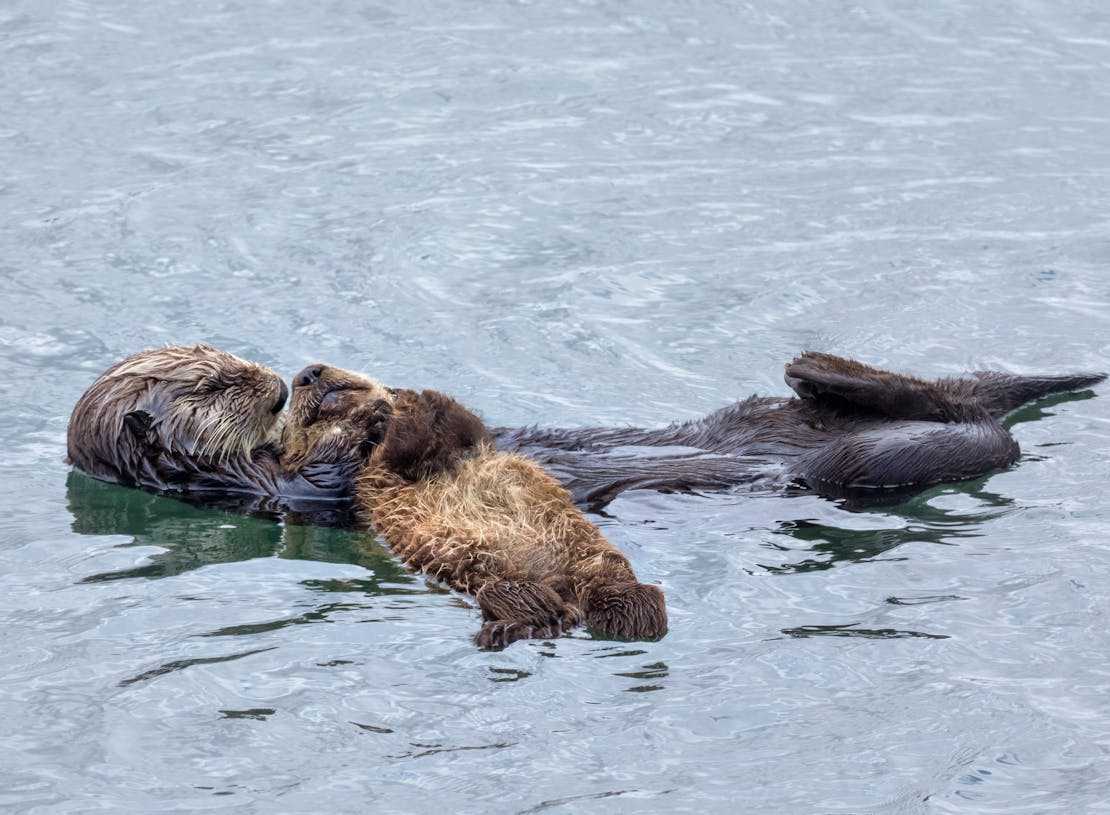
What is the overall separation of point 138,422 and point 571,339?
2.32 metres

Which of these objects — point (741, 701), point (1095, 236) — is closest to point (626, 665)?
point (741, 701)

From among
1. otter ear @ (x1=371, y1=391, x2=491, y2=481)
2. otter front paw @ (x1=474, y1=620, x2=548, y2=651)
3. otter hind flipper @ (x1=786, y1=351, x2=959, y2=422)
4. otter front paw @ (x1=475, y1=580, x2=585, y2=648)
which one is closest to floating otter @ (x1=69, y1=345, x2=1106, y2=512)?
otter hind flipper @ (x1=786, y1=351, x2=959, y2=422)

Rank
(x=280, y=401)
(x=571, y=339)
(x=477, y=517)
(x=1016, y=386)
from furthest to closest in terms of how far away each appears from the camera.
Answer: (x=571, y=339)
(x=1016, y=386)
(x=280, y=401)
(x=477, y=517)

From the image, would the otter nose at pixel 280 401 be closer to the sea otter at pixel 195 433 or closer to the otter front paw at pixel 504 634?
the sea otter at pixel 195 433

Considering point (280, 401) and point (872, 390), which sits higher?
point (872, 390)

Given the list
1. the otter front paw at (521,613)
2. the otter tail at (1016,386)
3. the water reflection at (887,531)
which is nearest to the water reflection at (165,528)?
the otter front paw at (521,613)

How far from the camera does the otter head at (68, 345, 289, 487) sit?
557cm

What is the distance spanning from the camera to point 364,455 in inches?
220

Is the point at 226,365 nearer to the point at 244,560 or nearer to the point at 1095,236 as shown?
the point at 244,560

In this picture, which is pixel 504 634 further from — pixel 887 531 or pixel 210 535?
pixel 210 535

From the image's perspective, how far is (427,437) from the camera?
5246mm

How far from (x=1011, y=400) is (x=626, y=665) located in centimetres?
257

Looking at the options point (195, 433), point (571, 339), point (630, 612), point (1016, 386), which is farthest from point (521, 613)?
point (571, 339)

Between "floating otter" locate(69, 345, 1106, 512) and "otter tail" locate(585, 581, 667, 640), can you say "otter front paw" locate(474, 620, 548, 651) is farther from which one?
"floating otter" locate(69, 345, 1106, 512)
